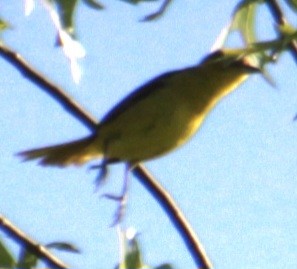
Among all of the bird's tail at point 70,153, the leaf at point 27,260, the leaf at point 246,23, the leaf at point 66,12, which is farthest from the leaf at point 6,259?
the bird's tail at point 70,153

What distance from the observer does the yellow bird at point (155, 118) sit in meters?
4.23

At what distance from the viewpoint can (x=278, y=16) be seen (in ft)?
7.78

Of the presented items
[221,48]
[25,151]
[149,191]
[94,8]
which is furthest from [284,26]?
[25,151]

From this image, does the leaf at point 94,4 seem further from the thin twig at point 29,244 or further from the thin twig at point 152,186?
the thin twig at point 29,244

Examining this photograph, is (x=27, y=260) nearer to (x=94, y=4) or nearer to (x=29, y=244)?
(x=29, y=244)

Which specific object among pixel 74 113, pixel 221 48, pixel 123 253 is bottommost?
pixel 123 253

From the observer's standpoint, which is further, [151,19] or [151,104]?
[151,104]

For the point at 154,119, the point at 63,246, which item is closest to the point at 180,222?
the point at 63,246

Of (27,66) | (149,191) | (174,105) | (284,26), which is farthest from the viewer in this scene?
(174,105)

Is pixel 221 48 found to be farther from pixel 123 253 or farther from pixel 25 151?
pixel 25 151

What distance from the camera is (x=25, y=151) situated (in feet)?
13.6

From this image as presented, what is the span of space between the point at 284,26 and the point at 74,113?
46.2 inches

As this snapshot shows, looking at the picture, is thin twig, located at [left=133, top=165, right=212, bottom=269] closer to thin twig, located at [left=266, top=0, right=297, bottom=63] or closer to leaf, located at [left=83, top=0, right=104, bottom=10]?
leaf, located at [left=83, top=0, right=104, bottom=10]

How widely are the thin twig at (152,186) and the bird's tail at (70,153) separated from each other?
3.43 feet
